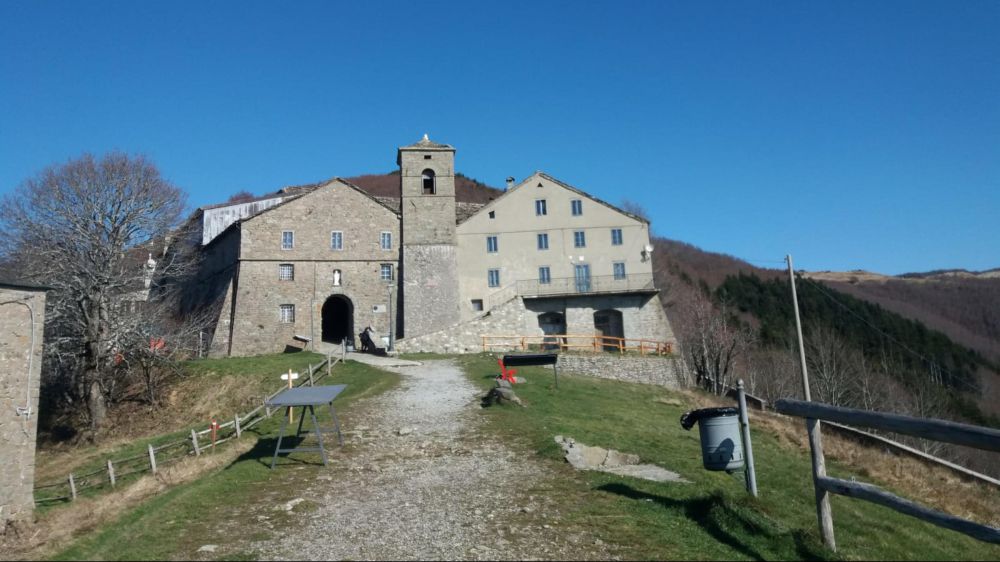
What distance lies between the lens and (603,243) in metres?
44.3

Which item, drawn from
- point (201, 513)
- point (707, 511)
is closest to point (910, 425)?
point (707, 511)

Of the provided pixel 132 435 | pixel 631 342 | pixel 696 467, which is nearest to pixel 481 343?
pixel 631 342

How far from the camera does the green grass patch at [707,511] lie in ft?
25.5

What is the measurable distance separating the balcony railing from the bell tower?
4.82 m

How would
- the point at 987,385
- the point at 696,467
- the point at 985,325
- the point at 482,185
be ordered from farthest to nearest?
1. the point at 482,185
2. the point at 985,325
3. the point at 987,385
4. the point at 696,467

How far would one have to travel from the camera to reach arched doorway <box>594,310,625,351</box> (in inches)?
1678

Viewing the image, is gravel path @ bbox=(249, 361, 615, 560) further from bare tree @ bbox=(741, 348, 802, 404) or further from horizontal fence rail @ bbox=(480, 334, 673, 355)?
bare tree @ bbox=(741, 348, 802, 404)

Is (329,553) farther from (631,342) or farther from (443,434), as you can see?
(631,342)

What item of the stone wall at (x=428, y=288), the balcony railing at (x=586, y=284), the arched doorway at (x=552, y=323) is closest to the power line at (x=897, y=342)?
the balcony railing at (x=586, y=284)

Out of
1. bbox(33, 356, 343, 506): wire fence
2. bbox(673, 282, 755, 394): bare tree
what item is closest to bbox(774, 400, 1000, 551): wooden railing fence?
bbox(33, 356, 343, 506): wire fence

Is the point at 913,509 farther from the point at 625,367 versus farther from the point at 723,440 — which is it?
the point at 625,367

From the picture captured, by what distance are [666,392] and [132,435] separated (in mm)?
23051

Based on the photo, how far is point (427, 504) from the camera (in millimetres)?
10133

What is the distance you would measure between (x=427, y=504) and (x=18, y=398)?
981 centimetres
